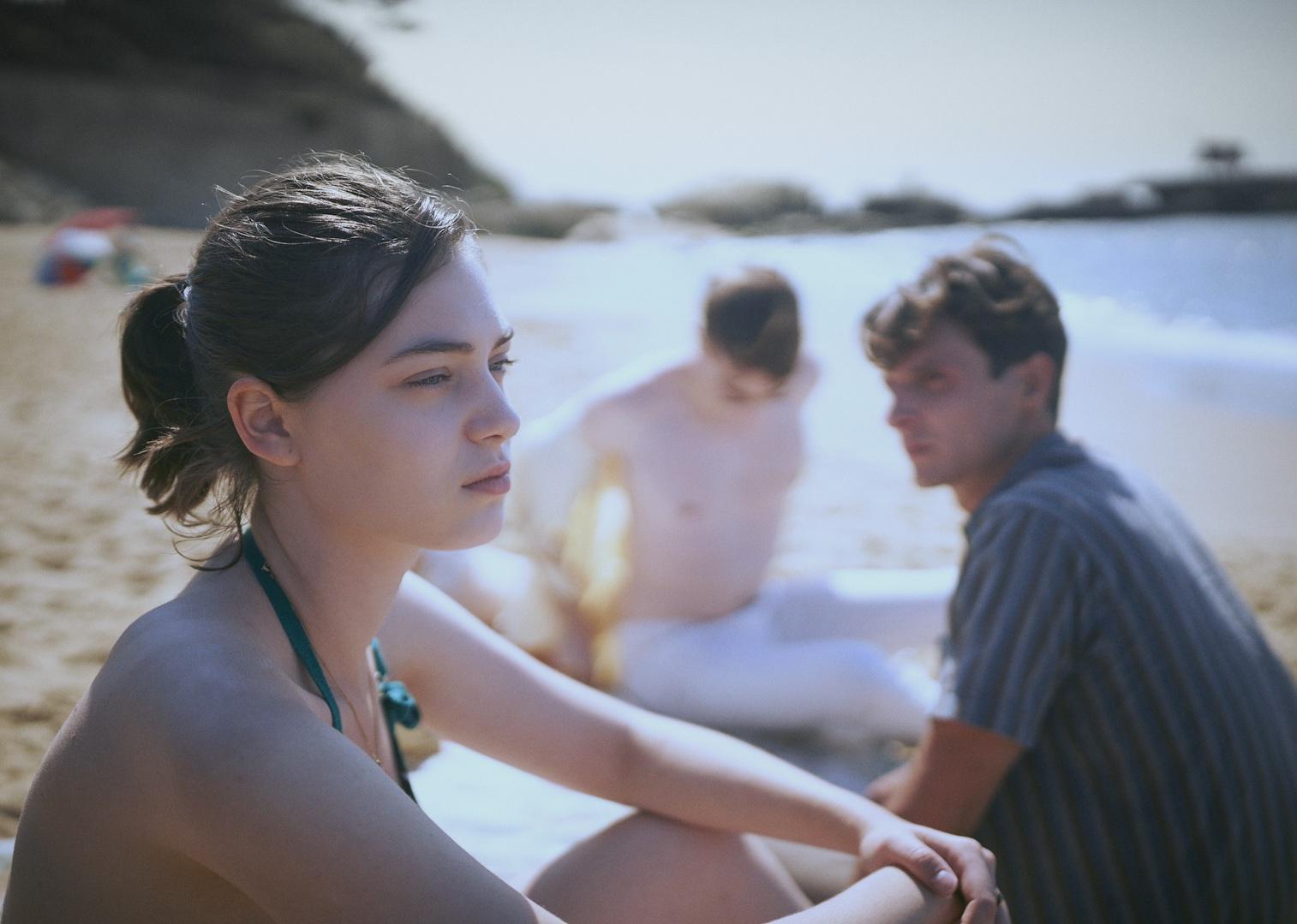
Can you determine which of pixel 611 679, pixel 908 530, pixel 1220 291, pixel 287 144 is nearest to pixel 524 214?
pixel 287 144

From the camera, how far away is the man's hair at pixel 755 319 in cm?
341

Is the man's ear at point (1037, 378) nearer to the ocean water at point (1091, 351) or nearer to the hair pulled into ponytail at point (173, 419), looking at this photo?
the ocean water at point (1091, 351)

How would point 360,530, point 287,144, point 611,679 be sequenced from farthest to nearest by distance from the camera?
point 287,144 < point 611,679 < point 360,530

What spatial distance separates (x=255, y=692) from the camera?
3.51ft

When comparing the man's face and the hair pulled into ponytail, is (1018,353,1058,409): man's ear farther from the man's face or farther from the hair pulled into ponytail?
the hair pulled into ponytail

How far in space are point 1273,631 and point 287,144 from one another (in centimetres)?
3232

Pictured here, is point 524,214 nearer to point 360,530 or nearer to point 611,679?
point 611,679

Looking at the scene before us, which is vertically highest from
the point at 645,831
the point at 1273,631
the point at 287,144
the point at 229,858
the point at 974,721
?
the point at 287,144

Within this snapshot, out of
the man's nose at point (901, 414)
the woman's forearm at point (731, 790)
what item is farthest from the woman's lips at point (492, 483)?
the man's nose at point (901, 414)

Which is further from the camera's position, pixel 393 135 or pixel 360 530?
pixel 393 135

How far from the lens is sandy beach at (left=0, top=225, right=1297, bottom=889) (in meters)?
3.49

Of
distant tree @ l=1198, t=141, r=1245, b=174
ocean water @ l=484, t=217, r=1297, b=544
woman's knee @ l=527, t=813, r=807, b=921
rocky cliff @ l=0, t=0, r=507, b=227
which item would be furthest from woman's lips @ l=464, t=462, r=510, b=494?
distant tree @ l=1198, t=141, r=1245, b=174

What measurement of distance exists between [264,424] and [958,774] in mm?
1231

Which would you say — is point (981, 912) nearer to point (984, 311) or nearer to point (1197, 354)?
point (984, 311)
